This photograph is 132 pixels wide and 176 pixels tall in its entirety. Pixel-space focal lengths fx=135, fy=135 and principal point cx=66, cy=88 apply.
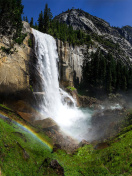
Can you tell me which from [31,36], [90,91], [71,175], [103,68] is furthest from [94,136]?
[103,68]

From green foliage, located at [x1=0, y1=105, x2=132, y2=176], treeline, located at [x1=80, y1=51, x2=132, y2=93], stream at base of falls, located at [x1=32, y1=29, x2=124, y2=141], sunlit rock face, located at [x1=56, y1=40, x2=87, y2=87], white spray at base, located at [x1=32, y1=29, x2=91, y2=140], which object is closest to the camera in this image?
green foliage, located at [x1=0, y1=105, x2=132, y2=176]

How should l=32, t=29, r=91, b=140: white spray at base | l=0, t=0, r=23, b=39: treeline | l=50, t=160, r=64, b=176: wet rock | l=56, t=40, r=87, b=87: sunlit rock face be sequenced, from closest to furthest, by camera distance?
1. l=50, t=160, r=64, b=176: wet rock
2. l=0, t=0, r=23, b=39: treeline
3. l=32, t=29, r=91, b=140: white spray at base
4. l=56, t=40, r=87, b=87: sunlit rock face

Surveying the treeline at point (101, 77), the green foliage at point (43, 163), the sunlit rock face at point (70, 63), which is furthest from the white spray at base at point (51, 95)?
the treeline at point (101, 77)

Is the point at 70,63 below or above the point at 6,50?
above

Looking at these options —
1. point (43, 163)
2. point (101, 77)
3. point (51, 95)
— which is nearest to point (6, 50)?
point (51, 95)

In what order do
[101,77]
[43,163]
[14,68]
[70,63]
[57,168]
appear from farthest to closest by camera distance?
[101,77], [70,63], [14,68], [43,163], [57,168]

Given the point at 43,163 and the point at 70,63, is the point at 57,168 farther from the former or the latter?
the point at 70,63

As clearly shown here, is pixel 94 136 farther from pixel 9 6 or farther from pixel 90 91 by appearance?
pixel 90 91

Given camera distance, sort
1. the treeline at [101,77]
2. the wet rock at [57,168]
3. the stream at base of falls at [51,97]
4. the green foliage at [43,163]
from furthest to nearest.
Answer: the treeline at [101,77] < the stream at base of falls at [51,97] < the wet rock at [57,168] < the green foliage at [43,163]

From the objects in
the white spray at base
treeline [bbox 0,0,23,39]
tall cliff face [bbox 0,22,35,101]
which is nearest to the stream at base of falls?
the white spray at base

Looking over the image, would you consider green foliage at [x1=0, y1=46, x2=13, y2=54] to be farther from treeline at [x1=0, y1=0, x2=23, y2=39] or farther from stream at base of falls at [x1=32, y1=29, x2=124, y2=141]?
stream at base of falls at [x1=32, y1=29, x2=124, y2=141]

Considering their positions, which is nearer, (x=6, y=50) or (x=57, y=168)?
(x=57, y=168)

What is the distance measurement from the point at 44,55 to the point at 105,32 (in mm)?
148586

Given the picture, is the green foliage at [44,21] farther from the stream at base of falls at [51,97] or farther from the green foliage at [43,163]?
the green foliage at [43,163]
